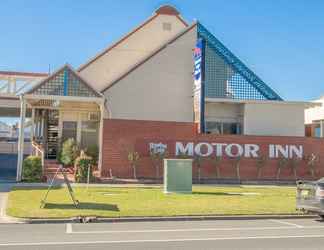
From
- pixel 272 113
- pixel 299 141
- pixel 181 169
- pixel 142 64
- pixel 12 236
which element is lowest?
pixel 12 236

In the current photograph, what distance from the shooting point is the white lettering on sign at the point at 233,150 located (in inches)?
1008

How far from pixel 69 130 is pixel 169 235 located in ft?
67.0

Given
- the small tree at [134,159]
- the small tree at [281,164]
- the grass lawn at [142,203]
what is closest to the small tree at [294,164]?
the small tree at [281,164]

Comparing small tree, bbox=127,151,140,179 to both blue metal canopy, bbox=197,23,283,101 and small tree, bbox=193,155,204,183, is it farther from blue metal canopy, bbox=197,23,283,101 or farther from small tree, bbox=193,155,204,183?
blue metal canopy, bbox=197,23,283,101

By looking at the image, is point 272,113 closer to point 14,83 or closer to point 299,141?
point 299,141

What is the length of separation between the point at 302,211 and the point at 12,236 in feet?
27.3

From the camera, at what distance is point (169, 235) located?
1044 centimetres

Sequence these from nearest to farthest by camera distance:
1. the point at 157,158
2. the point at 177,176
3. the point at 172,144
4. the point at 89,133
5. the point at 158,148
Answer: the point at 177,176
the point at 157,158
the point at 158,148
the point at 172,144
the point at 89,133

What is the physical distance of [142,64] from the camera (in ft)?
95.7

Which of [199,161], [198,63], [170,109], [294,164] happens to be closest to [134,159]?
[199,161]

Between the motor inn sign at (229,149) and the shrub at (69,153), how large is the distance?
467cm

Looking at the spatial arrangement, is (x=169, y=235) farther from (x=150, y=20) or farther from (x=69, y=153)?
(x=150, y=20)

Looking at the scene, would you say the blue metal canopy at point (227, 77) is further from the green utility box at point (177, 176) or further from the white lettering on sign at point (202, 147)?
the green utility box at point (177, 176)

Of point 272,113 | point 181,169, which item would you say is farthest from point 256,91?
point 181,169
